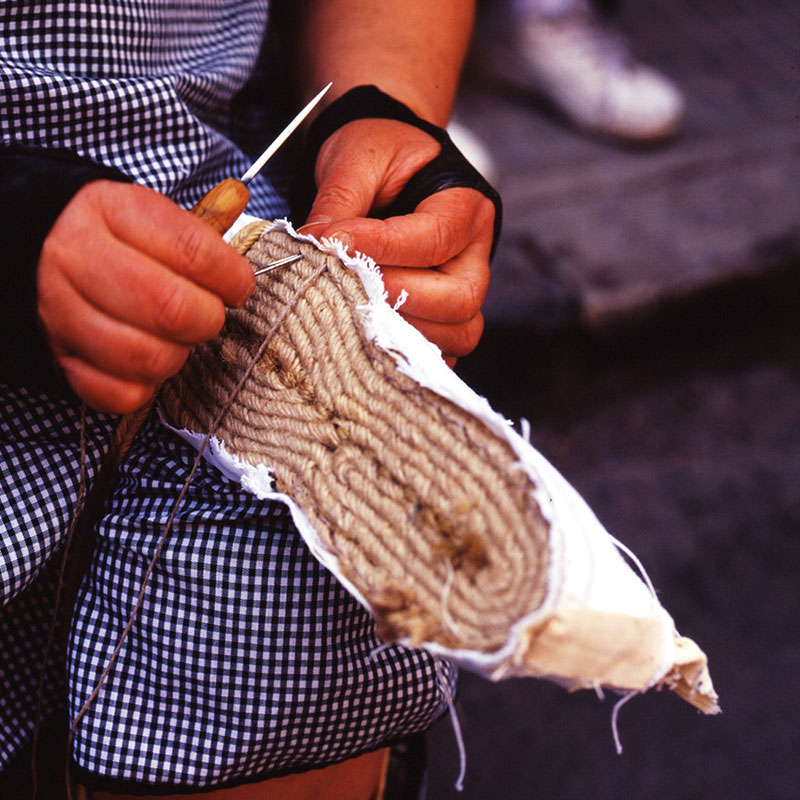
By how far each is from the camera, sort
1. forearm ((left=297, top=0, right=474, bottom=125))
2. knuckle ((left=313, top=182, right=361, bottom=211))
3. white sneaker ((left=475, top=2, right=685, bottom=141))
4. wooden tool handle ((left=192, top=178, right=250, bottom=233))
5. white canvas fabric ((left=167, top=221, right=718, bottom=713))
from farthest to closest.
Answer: white sneaker ((left=475, top=2, right=685, bottom=141)) → forearm ((left=297, top=0, right=474, bottom=125)) → knuckle ((left=313, top=182, right=361, bottom=211)) → wooden tool handle ((left=192, top=178, right=250, bottom=233)) → white canvas fabric ((left=167, top=221, right=718, bottom=713))

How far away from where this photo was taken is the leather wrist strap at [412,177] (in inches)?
27.3

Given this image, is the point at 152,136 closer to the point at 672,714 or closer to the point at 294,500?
the point at 294,500

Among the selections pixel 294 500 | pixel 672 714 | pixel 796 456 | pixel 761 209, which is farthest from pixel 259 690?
pixel 761 209

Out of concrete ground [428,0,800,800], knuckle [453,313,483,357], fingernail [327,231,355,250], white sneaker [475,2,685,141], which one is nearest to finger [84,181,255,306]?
fingernail [327,231,355,250]

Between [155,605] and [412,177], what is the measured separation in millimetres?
419

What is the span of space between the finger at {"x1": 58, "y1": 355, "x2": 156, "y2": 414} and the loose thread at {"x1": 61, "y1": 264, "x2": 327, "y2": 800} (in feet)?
0.21

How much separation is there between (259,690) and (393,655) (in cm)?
10

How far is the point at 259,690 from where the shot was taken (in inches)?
22.6

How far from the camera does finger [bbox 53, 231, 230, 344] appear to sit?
0.46 m

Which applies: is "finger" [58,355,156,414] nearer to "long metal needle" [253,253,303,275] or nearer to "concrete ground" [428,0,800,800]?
"long metal needle" [253,253,303,275]

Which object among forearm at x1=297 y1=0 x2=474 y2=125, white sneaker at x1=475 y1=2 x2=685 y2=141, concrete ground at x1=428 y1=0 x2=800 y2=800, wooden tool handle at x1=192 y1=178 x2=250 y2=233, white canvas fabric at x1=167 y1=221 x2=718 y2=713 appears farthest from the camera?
white sneaker at x1=475 y1=2 x2=685 y2=141

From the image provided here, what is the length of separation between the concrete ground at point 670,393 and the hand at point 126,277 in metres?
0.76

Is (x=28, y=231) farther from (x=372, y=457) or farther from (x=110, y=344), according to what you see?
(x=372, y=457)

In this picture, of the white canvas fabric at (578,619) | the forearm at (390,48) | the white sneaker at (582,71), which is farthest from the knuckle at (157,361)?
the white sneaker at (582,71)
